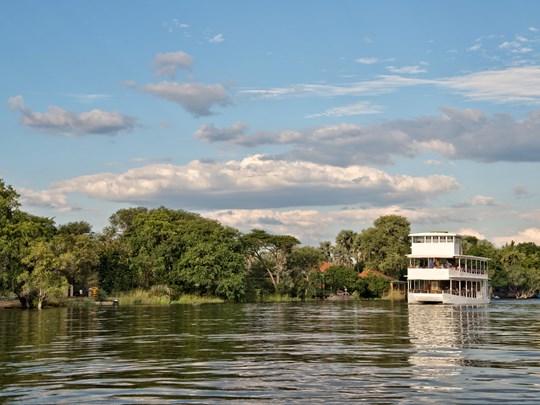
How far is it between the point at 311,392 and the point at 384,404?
6.46 feet

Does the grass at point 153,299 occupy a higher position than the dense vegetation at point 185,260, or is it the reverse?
the dense vegetation at point 185,260

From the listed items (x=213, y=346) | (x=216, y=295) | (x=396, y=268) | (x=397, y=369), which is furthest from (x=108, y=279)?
(x=397, y=369)

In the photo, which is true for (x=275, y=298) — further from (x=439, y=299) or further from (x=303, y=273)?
(x=439, y=299)

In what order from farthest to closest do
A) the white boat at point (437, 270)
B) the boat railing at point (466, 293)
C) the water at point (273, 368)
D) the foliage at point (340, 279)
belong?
the foliage at point (340, 279)
the boat railing at point (466, 293)
the white boat at point (437, 270)
the water at point (273, 368)

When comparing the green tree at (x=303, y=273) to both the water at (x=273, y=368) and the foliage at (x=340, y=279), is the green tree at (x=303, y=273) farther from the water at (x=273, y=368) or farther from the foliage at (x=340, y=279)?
the water at (x=273, y=368)

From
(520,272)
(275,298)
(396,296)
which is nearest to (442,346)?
(275,298)

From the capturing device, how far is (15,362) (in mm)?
20859

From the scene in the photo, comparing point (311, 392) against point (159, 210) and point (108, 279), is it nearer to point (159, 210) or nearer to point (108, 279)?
point (108, 279)

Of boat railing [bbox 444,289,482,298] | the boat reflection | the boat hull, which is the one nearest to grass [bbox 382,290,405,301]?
boat railing [bbox 444,289,482,298]

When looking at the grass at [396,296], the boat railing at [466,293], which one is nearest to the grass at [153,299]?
the boat railing at [466,293]

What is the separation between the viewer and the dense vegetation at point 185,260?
74.2 metres

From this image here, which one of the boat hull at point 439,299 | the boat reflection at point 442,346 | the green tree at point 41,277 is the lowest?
the boat hull at point 439,299

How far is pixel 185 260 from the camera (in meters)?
105

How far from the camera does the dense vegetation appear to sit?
74.2 m
